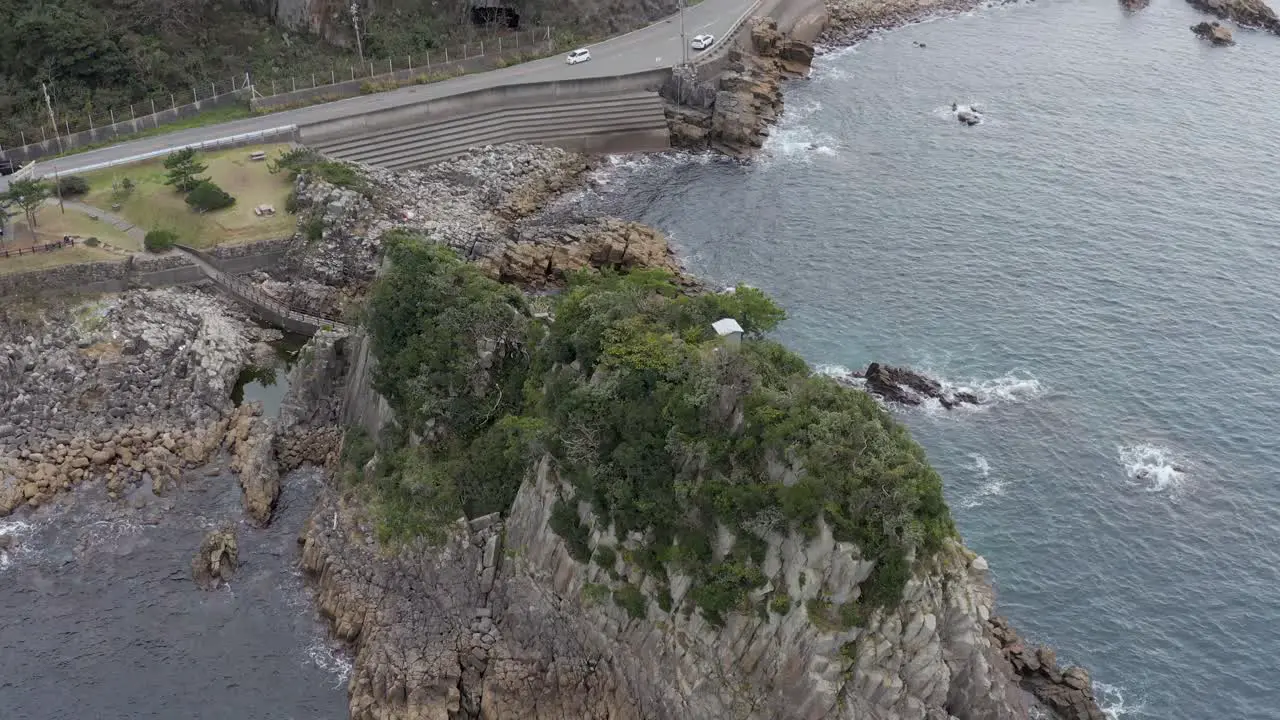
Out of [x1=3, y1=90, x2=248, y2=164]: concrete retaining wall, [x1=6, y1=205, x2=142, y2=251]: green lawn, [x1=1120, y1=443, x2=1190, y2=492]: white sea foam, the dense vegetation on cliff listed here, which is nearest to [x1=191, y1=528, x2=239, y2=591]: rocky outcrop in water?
the dense vegetation on cliff

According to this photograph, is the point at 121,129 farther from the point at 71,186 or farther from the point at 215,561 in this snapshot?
the point at 215,561

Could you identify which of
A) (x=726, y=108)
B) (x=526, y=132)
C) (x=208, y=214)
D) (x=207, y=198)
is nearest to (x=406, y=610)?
(x=208, y=214)

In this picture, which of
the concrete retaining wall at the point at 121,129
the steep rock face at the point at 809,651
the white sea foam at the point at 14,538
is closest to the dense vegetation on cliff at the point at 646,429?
the steep rock face at the point at 809,651

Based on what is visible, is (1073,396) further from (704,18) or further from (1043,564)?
(704,18)

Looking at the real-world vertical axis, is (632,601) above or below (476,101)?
below

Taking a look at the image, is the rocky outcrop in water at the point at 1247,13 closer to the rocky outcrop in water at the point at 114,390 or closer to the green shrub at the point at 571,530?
the rocky outcrop in water at the point at 114,390

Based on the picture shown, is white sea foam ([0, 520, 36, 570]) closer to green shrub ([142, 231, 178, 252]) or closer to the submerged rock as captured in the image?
green shrub ([142, 231, 178, 252])

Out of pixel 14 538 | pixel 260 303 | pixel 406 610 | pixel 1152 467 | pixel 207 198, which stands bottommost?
pixel 1152 467
